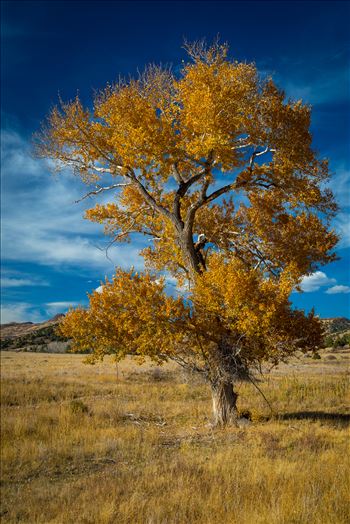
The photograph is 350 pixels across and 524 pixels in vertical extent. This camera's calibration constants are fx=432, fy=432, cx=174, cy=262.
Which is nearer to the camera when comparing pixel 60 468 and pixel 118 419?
pixel 60 468

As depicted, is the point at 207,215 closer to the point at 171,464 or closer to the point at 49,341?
the point at 171,464

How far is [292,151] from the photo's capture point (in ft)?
→ 48.8

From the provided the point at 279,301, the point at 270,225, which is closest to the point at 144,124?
the point at 270,225

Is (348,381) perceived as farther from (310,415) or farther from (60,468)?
(60,468)

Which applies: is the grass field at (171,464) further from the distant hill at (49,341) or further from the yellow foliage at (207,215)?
the distant hill at (49,341)

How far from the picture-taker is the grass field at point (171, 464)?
6.80 meters

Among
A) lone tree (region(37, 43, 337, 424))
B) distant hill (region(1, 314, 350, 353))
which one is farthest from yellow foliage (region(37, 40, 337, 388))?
distant hill (region(1, 314, 350, 353))

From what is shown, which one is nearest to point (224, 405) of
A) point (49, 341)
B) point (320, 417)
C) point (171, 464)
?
point (320, 417)

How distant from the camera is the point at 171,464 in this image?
31.0ft

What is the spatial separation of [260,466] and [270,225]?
9.67 m

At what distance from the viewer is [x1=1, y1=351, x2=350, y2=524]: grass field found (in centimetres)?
680

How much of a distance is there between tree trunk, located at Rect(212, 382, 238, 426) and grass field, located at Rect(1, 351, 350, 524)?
498 mm

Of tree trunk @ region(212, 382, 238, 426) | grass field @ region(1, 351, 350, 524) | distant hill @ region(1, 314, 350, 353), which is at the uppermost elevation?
distant hill @ region(1, 314, 350, 353)

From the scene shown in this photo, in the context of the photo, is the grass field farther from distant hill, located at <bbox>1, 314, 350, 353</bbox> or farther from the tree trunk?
distant hill, located at <bbox>1, 314, 350, 353</bbox>
